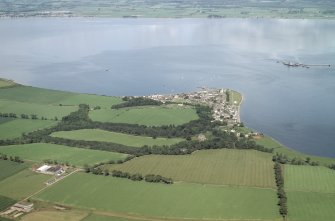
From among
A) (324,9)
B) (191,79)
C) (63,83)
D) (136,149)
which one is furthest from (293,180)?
(324,9)

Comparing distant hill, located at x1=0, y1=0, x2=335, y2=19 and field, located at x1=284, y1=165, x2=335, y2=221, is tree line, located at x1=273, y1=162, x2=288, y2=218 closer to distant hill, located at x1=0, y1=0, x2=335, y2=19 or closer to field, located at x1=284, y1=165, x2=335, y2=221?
field, located at x1=284, y1=165, x2=335, y2=221

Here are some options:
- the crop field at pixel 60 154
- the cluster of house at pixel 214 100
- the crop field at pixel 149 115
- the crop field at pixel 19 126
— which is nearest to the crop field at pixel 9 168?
the crop field at pixel 60 154

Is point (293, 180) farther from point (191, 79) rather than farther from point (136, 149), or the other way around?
point (191, 79)

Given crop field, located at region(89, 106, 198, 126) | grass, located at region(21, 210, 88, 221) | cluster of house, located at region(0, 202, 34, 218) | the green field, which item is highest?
crop field, located at region(89, 106, 198, 126)

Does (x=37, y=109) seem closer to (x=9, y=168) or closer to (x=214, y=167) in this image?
(x=9, y=168)

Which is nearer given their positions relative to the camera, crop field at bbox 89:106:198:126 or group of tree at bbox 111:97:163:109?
crop field at bbox 89:106:198:126

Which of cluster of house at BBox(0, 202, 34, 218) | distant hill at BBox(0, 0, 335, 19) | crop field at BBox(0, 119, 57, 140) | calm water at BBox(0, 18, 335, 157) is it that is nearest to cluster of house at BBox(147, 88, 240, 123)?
calm water at BBox(0, 18, 335, 157)

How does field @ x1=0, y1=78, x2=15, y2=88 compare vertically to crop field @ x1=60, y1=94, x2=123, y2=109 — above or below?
above
